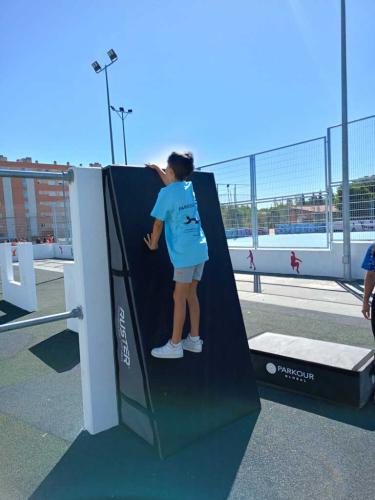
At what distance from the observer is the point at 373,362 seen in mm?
2982

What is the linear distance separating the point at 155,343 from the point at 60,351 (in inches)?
99.0

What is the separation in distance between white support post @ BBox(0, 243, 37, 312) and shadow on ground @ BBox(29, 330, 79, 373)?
200 cm

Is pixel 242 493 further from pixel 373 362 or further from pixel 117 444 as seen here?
pixel 373 362

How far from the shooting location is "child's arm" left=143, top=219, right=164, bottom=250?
2.37 metres

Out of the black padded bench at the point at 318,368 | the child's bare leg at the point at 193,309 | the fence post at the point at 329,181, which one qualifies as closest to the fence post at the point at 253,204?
the fence post at the point at 329,181

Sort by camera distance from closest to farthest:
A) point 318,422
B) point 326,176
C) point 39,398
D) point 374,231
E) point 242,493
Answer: point 242,493 < point 318,422 < point 39,398 < point 374,231 < point 326,176

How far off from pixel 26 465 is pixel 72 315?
0.94 meters

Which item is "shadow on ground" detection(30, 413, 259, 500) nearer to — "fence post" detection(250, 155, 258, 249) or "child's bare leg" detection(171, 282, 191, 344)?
"child's bare leg" detection(171, 282, 191, 344)

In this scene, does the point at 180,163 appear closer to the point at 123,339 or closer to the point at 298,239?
the point at 123,339

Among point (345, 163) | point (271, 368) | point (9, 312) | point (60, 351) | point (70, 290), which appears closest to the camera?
point (271, 368)

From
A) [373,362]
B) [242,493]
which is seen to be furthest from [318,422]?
[242,493]

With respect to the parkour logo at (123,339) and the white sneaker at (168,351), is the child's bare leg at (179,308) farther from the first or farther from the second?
the parkour logo at (123,339)

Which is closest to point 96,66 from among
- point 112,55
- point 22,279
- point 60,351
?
point 112,55

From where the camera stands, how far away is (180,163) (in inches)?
92.8
